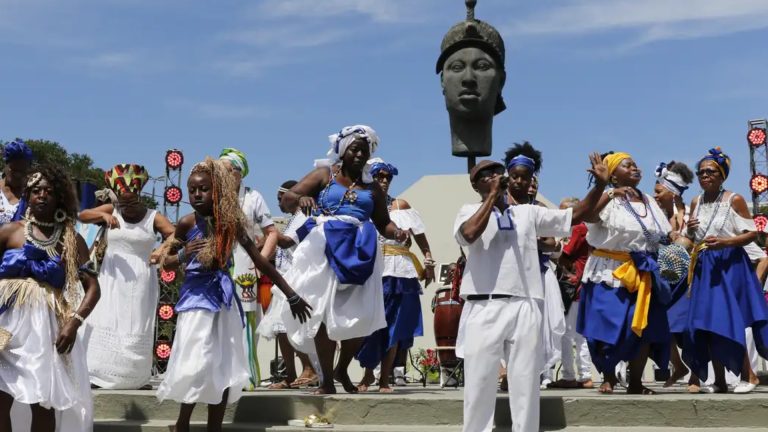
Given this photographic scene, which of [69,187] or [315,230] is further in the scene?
[315,230]

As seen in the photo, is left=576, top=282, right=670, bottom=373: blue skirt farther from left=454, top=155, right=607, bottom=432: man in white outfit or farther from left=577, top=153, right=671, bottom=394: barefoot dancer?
left=454, top=155, right=607, bottom=432: man in white outfit

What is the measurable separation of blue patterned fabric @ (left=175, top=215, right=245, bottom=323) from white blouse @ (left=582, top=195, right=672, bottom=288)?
9.36 feet

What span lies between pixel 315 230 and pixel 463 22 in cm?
1115

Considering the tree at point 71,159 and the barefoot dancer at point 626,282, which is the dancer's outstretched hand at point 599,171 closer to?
the barefoot dancer at point 626,282

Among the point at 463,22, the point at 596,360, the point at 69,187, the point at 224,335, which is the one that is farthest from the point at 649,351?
the point at 463,22

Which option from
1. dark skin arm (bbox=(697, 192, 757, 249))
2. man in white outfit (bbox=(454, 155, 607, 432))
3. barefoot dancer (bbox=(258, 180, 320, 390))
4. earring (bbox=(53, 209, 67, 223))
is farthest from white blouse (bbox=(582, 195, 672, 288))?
earring (bbox=(53, 209, 67, 223))

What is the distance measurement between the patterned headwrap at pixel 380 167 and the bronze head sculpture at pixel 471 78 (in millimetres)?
8567

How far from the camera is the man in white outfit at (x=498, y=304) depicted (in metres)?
6.24

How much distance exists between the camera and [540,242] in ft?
28.0

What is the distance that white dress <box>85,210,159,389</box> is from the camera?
8953 mm

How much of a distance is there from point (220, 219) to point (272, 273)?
492 millimetres

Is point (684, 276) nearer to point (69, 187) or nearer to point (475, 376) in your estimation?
point (475, 376)

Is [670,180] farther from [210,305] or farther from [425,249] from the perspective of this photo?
[210,305]

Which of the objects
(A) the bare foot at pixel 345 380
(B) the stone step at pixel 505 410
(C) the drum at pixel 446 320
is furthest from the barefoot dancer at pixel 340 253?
(C) the drum at pixel 446 320
